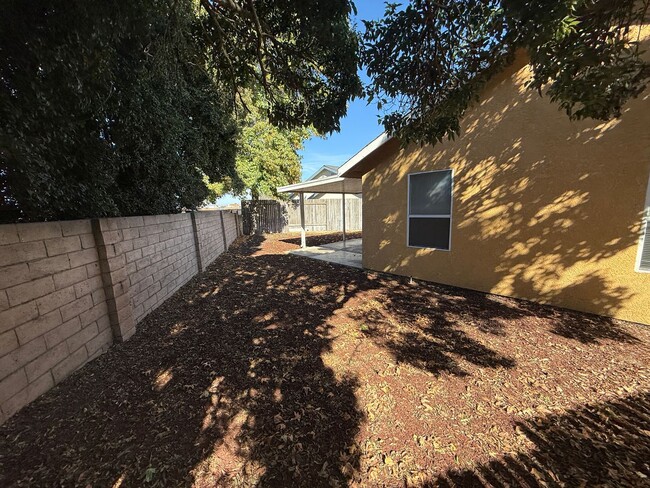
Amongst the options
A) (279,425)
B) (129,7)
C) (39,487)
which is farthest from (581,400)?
(129,7)

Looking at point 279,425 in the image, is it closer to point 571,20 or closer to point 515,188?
point 571,20

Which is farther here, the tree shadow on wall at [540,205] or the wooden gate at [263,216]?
the wooden gate at [263,216]

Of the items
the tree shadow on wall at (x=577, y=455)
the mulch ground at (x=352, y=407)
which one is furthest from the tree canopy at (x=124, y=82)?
the tree shadow on wall at (x=577, y=455)

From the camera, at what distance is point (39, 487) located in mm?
1708

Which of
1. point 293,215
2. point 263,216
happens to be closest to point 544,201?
point 263,216

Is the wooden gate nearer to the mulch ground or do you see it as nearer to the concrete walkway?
the concrete walkway

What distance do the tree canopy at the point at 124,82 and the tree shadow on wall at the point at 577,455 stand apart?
3826 millimetres

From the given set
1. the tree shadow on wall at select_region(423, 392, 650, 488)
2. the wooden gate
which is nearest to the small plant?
the tree shadow on wall at select_region(423, 392, 650, 488)

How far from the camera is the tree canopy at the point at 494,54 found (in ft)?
6.43

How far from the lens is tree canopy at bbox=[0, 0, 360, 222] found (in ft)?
6.75

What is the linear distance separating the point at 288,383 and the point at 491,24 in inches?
164

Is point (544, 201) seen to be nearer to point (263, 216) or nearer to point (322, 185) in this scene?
point (322, 185)

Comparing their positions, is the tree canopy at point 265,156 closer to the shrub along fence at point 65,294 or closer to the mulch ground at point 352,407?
the shrub along fence at point 65,294

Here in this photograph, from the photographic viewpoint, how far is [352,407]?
243 centimetres
